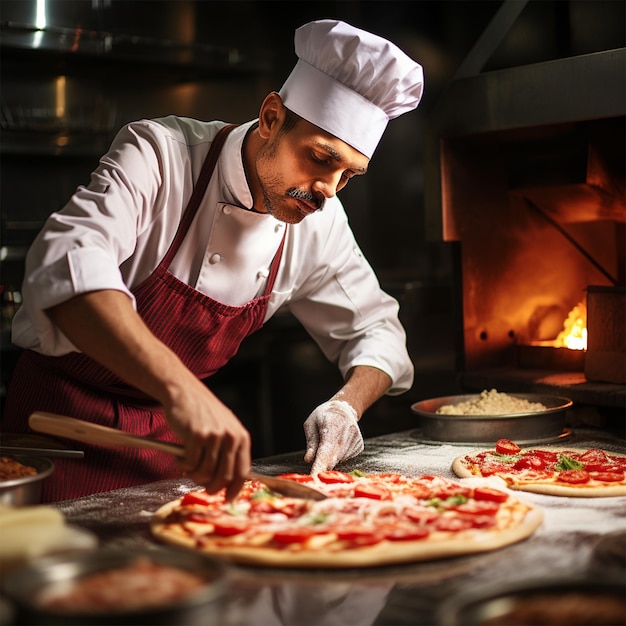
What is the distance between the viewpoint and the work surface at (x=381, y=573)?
4.04 feet

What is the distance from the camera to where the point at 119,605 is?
1.03m

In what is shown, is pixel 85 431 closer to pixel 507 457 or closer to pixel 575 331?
pixel 507 457

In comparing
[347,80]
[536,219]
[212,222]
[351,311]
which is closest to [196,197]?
[212,222]

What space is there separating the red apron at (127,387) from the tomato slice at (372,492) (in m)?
0.60

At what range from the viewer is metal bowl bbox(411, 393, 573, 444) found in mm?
2377

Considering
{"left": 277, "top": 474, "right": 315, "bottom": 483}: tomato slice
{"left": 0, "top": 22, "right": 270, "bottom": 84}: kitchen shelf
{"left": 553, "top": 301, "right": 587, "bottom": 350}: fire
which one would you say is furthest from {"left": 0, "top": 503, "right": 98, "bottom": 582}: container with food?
{"left": 0, "top": 22, "right": 270, "bottom": 84}: kitchen shelf

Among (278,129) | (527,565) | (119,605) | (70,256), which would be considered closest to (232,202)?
(278,129)

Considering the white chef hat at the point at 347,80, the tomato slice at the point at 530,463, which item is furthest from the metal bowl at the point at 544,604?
the white chef hat at the point at 347,80

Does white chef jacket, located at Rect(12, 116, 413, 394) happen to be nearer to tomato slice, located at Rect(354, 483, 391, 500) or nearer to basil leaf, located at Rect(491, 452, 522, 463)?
basil leaf, located at Rect(491, 452, 522, 463)

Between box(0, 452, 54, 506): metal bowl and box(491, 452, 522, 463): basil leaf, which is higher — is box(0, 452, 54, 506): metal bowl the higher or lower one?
the higher one

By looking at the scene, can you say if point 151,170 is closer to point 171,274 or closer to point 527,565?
point 171,274

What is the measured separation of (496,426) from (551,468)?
1.09ft

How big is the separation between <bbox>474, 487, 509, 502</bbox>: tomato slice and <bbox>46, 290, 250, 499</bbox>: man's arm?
0.49 m

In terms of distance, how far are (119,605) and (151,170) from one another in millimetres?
1258
